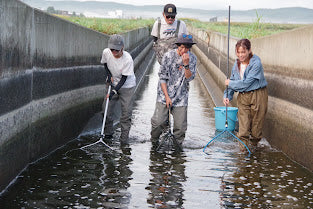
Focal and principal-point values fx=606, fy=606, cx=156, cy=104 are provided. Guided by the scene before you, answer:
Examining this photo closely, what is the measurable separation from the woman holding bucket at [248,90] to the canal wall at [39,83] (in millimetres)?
2854

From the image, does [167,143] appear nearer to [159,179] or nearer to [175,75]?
[175,75]

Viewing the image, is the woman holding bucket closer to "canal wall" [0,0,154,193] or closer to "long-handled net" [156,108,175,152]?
"long-handled net" [156,108,175,152]

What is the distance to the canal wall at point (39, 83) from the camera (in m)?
7.37

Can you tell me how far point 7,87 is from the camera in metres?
7.33

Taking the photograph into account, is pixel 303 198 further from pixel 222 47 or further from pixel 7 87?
pixel 222 47

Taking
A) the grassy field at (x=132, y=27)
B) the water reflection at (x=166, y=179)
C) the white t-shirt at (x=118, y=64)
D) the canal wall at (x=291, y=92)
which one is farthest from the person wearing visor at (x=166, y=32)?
the grassy field at (x=132, y=27)

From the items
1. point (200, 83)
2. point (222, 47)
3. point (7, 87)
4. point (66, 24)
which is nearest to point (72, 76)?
point (66, 24)

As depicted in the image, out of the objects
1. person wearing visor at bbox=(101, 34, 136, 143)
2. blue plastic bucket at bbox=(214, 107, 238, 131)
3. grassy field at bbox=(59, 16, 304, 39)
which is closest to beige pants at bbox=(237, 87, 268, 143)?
blue plastic bucket at bbox=(214, 107, 238, 131)

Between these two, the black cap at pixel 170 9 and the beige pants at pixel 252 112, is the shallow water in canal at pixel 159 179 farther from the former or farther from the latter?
the black cap at pixel 170 9

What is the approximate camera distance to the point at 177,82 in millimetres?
10219

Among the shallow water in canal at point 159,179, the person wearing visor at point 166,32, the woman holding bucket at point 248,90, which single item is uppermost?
the person wearing visor at point 166,32

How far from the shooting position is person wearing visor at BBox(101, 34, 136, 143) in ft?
34.9

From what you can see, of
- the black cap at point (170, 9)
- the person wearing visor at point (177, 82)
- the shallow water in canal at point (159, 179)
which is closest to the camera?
the shallow water in canal at point (159, 179)

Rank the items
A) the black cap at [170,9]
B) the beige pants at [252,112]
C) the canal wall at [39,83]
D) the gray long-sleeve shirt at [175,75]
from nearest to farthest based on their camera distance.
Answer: the canal wall at [39,83] < the gray long-sleeve shirt at [175,75] < the beige pants at [252,112] < the black cap at [170,9]
